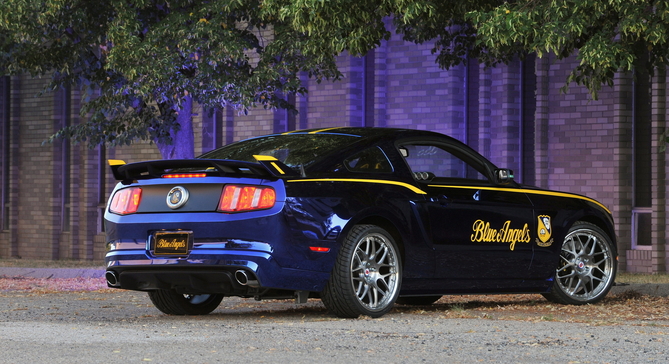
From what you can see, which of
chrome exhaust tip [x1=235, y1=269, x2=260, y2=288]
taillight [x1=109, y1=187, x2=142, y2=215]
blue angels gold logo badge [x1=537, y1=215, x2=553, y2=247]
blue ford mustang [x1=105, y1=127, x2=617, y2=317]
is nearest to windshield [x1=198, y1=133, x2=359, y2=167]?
blue ford mustang [x1=105, y1=127, x2=617, y2=317]

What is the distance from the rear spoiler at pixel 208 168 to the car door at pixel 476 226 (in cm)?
142

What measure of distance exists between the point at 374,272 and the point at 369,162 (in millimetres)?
834

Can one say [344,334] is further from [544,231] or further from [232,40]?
[232,40]

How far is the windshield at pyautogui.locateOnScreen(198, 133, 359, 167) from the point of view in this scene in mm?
8445

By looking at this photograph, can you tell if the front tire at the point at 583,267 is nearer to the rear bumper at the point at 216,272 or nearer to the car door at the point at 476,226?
the car door at the point at 476,226

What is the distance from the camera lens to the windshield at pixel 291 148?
8445 mm

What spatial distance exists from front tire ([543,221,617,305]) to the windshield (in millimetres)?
2415

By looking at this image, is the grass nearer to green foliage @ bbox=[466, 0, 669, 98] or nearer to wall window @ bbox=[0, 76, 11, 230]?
wall window @ bbox=[0, 76, 11, 230]

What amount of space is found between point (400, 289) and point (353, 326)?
904mm

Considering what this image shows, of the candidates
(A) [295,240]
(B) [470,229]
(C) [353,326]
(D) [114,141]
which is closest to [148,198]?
(A) [295,240]

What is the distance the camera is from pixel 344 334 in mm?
7289

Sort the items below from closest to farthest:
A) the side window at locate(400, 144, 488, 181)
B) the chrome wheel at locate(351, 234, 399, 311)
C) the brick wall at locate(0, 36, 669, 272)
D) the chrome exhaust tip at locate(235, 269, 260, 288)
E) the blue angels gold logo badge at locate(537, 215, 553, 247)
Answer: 1. the chrome exhaust tip at locate(235, 269, 260, 288)
2. the chrome wheel at locate(351, 234, 399, 311)
3. the blue angels gold logo badge at locate(537, 215, 553, 247)
4. the brick wall at locate(0, 36, 669, 272)
5. the side window at locate(400, 144, 488, 181)

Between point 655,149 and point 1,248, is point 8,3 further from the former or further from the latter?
point 1,248

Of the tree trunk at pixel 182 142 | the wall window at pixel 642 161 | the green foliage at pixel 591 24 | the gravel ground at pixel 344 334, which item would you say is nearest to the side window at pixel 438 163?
the wall window at pixel 642 161
